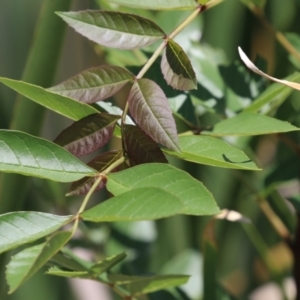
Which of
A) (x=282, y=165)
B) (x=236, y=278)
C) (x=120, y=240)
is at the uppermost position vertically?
(x=282, y=165)

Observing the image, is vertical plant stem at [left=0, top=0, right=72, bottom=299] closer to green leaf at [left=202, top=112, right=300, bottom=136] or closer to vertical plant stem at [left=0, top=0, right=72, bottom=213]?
vertical plant stem at [left=0, top=0, right=72, bottom=213]

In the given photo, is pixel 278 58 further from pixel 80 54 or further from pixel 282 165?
pixel 80 54

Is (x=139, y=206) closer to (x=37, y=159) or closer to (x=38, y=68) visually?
(x=37, y=159)

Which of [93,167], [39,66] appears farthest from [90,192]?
[39,66]

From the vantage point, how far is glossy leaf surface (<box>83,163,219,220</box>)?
17 centimetres

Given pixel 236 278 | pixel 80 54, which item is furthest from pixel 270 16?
pixel 236 278

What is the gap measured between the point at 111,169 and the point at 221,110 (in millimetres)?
125

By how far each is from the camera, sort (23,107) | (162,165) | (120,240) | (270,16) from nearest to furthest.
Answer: (162,165)
(23,107)
(120,240)
(270,16)

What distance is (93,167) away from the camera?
212mm

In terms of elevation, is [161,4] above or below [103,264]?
above

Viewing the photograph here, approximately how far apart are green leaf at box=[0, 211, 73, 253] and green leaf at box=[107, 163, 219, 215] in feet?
0.08

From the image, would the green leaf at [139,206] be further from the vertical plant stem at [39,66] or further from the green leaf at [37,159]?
the vertical plant stem at [39,66]

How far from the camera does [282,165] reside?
37cm

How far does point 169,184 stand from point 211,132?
0.08 meters
